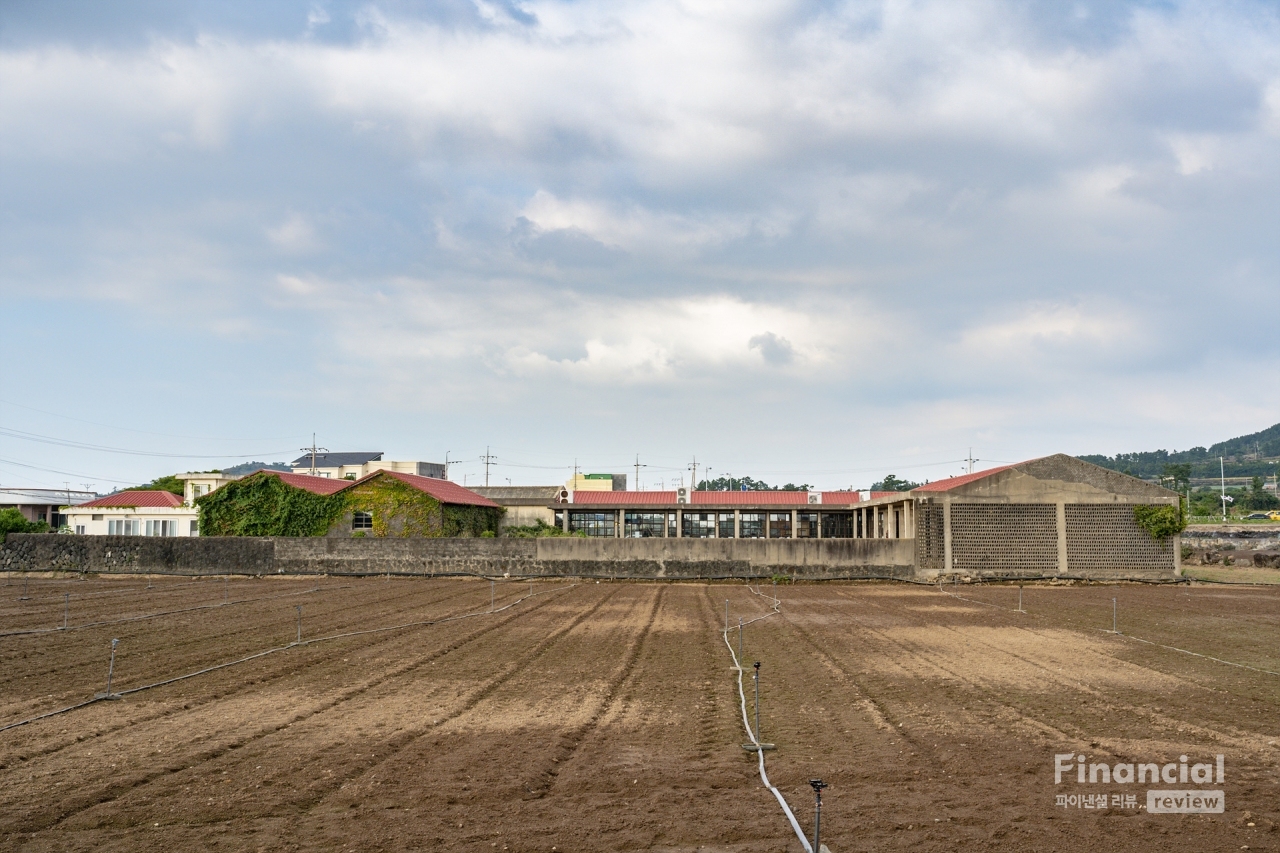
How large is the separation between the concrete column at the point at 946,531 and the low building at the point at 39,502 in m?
68.1

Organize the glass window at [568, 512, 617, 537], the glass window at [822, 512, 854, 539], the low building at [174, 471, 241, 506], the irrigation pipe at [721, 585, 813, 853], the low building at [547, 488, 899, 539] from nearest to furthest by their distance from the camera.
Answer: the irrigation pipe at [721, 585, 813, 853]
the low building at [547, 488, 899, 539]
the glass window at [822, 512, 854, 539]
the glass window at [568, 512, 617, 537]
the low building at [174, 471, 241, 506]

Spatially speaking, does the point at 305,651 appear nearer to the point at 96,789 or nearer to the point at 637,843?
the point at 96,789

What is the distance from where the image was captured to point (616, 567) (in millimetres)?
42219

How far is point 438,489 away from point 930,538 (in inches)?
1159

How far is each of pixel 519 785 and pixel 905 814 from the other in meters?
3.79

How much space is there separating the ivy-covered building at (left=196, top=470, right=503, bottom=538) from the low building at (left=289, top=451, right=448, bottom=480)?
14260mm

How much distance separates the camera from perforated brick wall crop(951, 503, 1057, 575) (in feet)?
133

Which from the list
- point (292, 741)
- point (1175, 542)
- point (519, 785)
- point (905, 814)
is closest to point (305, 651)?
point (292, 741)

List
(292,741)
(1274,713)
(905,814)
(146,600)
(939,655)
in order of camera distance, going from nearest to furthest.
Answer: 1. (905,814)
2. (292,741)
3. (1274,713)
4. (939,655)
5. (146,600)

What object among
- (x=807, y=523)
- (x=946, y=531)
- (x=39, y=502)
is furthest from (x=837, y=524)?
(x=39, y=502)

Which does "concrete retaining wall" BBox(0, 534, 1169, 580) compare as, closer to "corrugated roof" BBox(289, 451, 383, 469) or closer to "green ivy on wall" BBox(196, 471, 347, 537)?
"green ivy on wall" BBox(196, 471, 347, 537)

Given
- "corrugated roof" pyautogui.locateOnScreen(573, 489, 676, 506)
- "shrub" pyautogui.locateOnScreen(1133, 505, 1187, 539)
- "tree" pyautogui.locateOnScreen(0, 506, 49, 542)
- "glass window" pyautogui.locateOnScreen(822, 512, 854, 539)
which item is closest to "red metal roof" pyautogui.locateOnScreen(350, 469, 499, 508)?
"corrugated roof" pyautogui.locateOnScreen(573, 489, 676, 506)

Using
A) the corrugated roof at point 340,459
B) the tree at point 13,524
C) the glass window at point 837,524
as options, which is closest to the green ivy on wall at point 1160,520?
the glass window at point 837,524

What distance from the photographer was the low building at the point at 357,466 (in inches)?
3669
